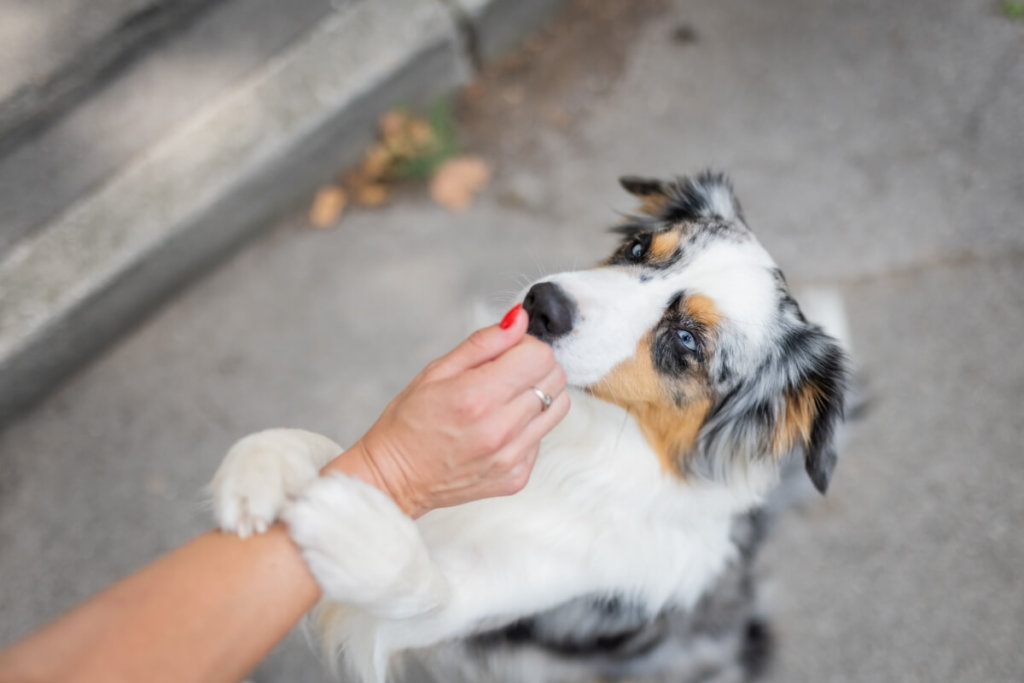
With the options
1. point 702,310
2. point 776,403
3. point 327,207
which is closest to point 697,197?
point 702,310

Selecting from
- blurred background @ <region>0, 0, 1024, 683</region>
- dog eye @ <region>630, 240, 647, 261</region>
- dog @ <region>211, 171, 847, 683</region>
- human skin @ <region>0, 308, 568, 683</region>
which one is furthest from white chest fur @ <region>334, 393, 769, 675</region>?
blurred background @ <region>0, 0, 1024, 683</region>

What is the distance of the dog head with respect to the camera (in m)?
1.86

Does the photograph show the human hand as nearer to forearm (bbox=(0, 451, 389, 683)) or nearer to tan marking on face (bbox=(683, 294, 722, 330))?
forearm (bbox=(0, 451, 389, 683))

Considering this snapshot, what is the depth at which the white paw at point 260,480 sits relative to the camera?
1.44 m

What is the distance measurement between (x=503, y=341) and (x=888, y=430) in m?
2.25

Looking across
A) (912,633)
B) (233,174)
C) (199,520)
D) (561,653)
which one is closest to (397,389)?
(199,520)

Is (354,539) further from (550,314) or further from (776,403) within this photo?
(776,403)

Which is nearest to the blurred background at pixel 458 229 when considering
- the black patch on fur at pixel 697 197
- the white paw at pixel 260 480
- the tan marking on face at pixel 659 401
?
the black patch on fur at pixel 697 197

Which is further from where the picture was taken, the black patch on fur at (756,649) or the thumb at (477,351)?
the black patch on fur at (756,649)

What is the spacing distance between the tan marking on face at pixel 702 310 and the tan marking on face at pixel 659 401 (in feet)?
0.45

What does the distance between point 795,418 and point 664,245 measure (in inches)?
23.8

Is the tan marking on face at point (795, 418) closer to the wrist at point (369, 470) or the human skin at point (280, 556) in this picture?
the human skin at point (280, 556)

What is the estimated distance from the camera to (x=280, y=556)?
4.65 feet

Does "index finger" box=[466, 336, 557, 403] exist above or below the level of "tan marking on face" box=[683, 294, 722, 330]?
above
